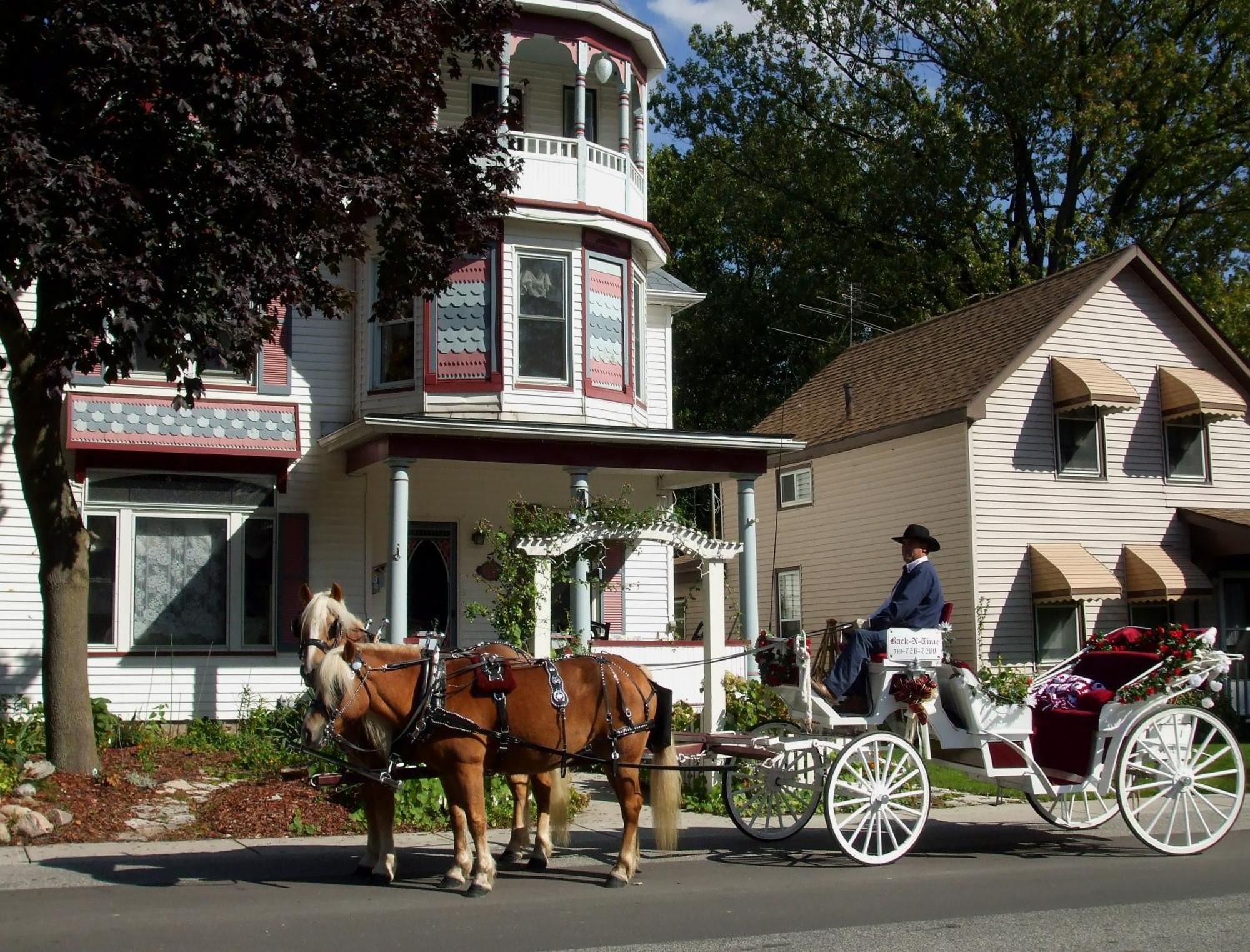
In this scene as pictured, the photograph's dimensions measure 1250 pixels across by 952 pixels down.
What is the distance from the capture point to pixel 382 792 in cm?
915

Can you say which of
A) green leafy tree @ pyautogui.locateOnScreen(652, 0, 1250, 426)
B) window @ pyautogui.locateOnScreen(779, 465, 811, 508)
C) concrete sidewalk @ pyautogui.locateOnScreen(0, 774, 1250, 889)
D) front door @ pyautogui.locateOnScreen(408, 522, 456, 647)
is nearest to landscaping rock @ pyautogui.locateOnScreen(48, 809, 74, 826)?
concrete sidewalk @ pyautogui.locateOnScreen(0, 774, 1250, 889)

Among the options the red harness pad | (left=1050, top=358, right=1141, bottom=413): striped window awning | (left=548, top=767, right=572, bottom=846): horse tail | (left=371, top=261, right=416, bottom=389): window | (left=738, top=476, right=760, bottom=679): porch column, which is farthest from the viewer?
(left=1050, top=358, right=1141, bottom=413): striped window awning

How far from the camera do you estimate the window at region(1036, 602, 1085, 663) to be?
22.6 meters

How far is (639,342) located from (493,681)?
1191cm

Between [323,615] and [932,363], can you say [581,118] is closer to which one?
[932,363]

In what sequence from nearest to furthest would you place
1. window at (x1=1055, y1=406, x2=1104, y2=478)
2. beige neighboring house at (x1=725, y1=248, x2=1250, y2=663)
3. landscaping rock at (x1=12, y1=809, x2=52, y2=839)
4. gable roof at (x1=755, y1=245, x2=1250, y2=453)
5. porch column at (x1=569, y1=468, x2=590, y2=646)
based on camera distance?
landscaping rock at (x1=12, y1=809, x2=52, y2=839), porch column at (x1=569, y1=468, x2=590, y2=646), beige neighboring house at (x1=725, y1=248, x2=1250, y2=663), gable roof at (x1=755, y1=245, x2=1250, y2=453), window at (x1=1055, y1=406, x2=1104, y2=478)

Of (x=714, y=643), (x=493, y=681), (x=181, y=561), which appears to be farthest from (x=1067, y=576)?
(x=493, y=681)

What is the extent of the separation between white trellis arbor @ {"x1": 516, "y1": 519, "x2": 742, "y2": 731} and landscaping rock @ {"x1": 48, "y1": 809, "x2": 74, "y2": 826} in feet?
14.0

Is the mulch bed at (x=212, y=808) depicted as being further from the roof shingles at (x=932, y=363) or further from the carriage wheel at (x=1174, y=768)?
the roof shingles at (x=932, y=363)

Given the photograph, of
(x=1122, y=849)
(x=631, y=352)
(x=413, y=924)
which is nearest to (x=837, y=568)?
(x=631, y=352)

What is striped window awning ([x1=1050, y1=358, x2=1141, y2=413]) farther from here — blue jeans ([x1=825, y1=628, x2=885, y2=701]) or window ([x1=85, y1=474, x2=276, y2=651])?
blue jeans ([x1=825, y1=628, x2=885, y2=701])

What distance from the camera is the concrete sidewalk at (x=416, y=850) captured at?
380 inches

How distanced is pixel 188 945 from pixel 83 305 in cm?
564

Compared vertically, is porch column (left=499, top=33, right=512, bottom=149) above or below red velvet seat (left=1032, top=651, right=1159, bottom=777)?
above
